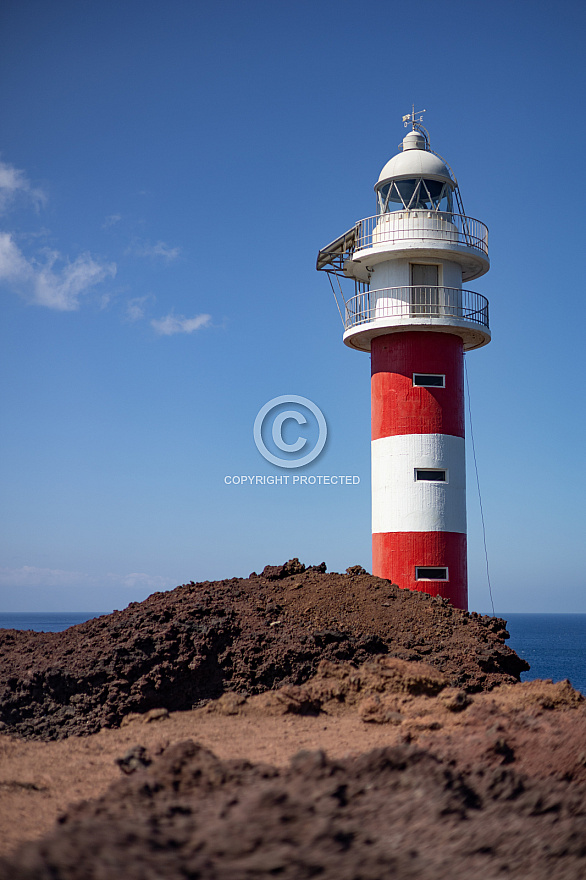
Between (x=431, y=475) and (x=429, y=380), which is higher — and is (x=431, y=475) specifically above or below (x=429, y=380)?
below

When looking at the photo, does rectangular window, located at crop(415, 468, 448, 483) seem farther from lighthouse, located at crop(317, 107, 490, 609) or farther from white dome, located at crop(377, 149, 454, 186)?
white dome, located at crop(377, 149, 454, 186)

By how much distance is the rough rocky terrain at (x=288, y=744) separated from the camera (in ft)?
15.9

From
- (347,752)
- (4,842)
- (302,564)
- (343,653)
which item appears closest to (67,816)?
(4,842)

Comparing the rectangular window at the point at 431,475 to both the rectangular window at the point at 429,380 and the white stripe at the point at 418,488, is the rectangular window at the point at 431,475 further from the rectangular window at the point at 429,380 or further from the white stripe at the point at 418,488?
the rectangular window at the point at 429,380

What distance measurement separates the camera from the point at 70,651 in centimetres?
1199

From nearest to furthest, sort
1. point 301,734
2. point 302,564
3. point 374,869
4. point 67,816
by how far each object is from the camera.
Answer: point 374,869
point 67,816
point 301,734
point 302,564

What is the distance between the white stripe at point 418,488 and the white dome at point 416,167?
662 cm

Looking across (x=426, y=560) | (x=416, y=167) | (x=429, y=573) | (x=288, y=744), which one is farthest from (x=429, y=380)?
(x=288, y=744)

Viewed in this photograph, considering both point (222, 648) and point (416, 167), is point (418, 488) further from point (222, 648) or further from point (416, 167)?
point (416, 167)

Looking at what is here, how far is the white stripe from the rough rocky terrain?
376 centimetres

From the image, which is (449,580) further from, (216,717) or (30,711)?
(30,711)

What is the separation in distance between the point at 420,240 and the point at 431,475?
551cm

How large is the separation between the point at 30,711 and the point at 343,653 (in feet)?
14.8

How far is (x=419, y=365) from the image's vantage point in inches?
721
